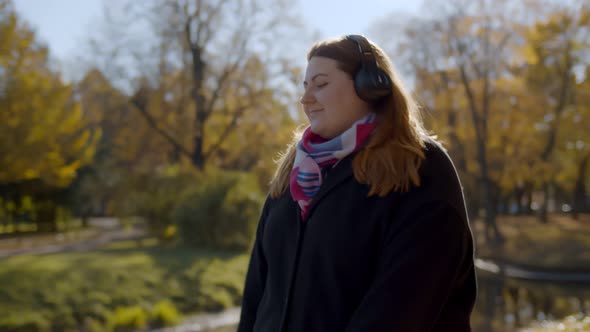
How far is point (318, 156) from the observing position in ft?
6.30

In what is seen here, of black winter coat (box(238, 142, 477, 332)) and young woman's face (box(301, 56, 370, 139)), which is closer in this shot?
black winter coat (box(238, 142, 477, 332))

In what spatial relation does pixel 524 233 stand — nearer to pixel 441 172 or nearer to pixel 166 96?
pixel 166 96

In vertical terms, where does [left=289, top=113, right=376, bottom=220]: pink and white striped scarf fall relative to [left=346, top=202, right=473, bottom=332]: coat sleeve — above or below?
above

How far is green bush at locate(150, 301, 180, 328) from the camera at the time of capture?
439 inches

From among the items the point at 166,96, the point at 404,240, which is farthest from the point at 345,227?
the point at 166,96

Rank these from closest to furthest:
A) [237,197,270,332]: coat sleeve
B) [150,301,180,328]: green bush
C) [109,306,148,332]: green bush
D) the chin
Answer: the chin → [237,197,270,332]: coat sleeve → [109,306,148,332]: green bush → [150,301,180,328]: green bush

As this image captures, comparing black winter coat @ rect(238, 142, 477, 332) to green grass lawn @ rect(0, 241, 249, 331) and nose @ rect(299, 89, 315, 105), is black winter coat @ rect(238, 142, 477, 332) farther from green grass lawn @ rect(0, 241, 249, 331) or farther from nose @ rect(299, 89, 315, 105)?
green grass lawn @ rect(0, 241, 249, 331)

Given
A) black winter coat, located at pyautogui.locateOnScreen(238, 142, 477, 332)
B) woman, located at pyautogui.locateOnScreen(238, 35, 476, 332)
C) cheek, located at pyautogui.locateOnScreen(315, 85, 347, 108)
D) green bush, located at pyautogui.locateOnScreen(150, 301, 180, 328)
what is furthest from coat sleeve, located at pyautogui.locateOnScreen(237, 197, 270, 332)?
green bush, located at pyautogui.locateOnScreen(150, 301, 180, 328)

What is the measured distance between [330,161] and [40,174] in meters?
13.7

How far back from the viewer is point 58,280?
11430 millimetres

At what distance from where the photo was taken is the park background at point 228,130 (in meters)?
13.6

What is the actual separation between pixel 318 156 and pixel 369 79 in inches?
11.2

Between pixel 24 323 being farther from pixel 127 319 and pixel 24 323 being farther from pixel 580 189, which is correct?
pixel 580 189

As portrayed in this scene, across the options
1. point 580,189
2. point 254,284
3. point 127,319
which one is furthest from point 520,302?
point 580,189
